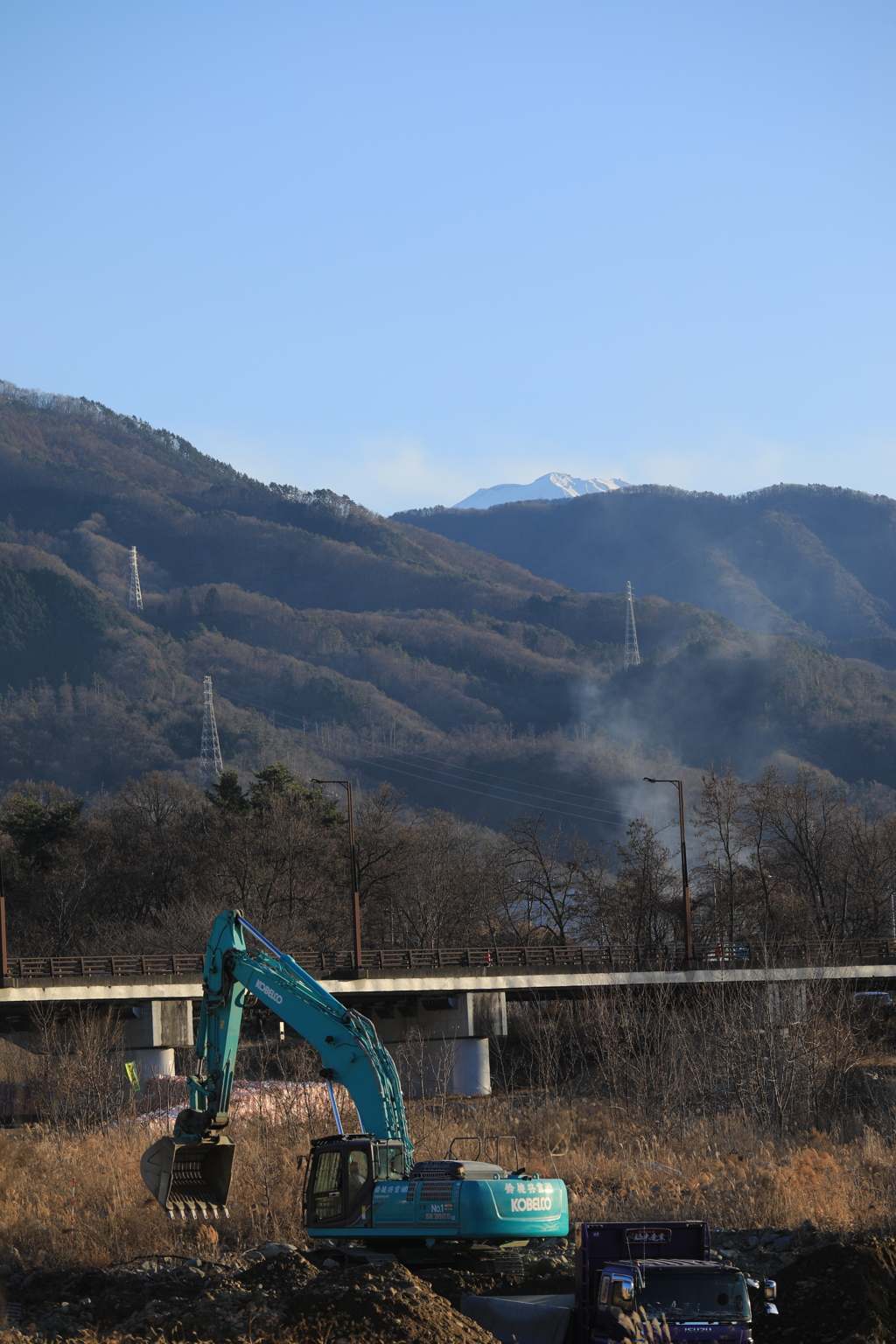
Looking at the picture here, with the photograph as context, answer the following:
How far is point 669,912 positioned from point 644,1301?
79567 millimetres

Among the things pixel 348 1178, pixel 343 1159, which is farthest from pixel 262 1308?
pixel 343 1159

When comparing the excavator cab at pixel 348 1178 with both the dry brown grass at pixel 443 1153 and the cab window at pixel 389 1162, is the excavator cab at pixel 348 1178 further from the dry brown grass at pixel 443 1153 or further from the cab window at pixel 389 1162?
the dry brown grass at pixel 443 1153

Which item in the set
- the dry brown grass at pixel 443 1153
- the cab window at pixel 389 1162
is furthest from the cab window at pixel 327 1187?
the dry brown grass at pixel 443 1153

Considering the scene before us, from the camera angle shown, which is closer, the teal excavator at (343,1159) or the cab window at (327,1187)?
the teal excavator at (343,1159)

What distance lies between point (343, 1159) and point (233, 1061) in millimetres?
3824

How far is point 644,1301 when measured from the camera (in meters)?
15.0

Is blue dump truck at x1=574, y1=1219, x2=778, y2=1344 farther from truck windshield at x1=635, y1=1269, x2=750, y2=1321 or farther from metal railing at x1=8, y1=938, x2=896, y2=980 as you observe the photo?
metal railing at x1=8, y1=938, x2=896, y2=980

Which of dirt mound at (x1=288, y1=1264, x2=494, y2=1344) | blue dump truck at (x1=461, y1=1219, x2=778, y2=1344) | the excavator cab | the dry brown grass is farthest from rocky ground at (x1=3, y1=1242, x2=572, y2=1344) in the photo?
the dry brown grass

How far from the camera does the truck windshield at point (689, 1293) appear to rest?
14.8m

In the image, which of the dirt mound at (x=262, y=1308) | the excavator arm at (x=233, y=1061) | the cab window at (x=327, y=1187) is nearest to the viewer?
the dirt mound at (x=262, y=1308)

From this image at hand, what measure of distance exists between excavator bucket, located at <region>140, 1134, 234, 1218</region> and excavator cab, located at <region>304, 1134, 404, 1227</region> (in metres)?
2.22

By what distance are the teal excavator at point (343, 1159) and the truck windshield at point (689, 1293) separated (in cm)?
528

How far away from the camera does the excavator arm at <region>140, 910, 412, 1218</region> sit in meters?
22.7

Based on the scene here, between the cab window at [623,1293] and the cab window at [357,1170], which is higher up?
the cab window at [623,1293]
